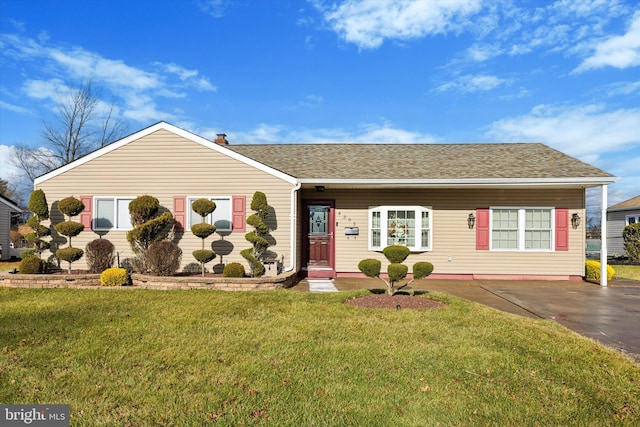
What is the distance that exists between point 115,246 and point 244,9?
7.77m

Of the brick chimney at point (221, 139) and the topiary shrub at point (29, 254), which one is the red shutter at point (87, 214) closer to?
the topiary shrub at point (29, 254)

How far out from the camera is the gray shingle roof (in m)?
10.5

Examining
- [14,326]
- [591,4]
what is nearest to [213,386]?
[14,326]

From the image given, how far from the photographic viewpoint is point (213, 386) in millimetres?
3422

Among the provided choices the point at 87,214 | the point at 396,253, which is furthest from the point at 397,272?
the point at 87,214

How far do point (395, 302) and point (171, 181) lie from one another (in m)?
7.27

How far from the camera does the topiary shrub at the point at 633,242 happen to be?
1728 centimetres

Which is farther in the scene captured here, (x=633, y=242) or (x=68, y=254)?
(x=633, y=242)

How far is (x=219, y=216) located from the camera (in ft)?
34.3

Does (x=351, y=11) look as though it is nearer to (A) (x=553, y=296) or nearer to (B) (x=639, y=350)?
(A) (x=553, y=296)

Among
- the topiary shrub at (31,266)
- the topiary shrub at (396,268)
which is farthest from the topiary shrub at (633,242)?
the topiary shrub at (31,266)

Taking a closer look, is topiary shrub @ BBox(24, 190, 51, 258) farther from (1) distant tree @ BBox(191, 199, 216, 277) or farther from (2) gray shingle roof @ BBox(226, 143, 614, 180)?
(2) gray shingle roof @ BBox(226, 143, 614, 180)

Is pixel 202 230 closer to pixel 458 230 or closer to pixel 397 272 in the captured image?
pixel 397 272

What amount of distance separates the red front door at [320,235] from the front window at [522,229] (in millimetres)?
4995
